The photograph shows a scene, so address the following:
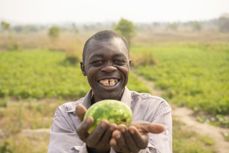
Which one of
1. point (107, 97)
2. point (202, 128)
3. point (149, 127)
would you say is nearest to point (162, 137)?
point (107, 97)

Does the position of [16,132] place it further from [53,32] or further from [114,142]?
[53,32]

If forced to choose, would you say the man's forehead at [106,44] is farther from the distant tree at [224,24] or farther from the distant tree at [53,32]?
the distant tree at [224,24]

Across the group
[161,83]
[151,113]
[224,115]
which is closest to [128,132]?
[151,113]

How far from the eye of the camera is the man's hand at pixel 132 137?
192cm

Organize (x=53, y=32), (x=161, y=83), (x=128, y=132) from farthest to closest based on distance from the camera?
(x=53, y=32) < (x=161, y=83) < (x=128, y=132)

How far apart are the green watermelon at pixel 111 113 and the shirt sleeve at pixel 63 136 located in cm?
34

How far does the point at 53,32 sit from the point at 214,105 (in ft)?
147

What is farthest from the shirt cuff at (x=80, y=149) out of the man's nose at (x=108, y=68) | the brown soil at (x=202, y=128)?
the brown soil at (x=202, y=128)

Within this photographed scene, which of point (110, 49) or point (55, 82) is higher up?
point (110, 49)

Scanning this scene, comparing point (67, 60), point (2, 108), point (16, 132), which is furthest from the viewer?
point (67, 60)

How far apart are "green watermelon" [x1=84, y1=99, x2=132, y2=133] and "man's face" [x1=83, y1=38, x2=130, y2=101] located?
0.25m

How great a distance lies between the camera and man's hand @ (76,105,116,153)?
6.33 ft

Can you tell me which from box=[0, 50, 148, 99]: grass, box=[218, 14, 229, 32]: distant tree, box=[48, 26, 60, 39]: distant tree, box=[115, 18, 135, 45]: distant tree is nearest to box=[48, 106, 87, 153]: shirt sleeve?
box=[0, 50, 148, 99]: grass

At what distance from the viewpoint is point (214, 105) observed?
42.4ft
